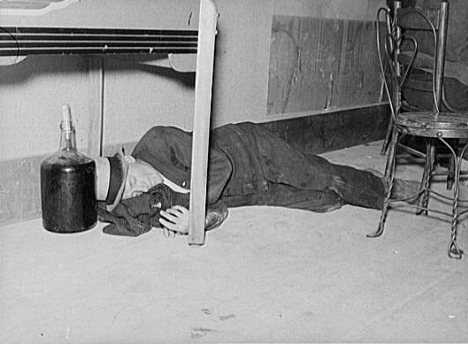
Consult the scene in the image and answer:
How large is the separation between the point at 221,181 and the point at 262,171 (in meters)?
0.22

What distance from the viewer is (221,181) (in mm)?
2533

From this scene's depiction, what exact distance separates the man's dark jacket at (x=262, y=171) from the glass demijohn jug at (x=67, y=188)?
32 cm

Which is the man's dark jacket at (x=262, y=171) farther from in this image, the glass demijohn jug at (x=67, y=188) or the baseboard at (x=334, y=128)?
the baseboard at (x=334, y=128)

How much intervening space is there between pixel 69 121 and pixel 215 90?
0.90 metres


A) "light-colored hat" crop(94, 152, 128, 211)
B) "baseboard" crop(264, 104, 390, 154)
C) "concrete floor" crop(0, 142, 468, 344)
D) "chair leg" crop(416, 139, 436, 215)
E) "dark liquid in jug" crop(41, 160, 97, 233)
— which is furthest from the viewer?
"baseboard" crop(264, 104, 390, 154)

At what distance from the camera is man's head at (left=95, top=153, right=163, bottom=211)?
235 centimetres

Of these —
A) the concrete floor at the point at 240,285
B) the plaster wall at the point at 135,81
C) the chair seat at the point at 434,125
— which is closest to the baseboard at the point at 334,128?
the plaster wall at the point at 135,81

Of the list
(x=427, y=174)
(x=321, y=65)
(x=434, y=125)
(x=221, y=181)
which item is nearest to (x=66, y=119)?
(x=221, y=181)

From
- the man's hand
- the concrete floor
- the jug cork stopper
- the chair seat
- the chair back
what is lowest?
the concrete floor

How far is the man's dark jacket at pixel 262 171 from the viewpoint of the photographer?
256 cm

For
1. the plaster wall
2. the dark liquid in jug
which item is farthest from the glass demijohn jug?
the plaster wall

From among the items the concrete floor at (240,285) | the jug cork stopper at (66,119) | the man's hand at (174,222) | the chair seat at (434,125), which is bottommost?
the concrete floor at (240,285)

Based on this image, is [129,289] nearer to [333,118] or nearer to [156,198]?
[156,198]

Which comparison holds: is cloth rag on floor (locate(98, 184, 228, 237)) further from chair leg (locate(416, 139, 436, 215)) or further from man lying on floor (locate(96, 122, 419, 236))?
chair leg (locate(416, 139, 436, 215))
